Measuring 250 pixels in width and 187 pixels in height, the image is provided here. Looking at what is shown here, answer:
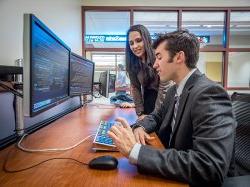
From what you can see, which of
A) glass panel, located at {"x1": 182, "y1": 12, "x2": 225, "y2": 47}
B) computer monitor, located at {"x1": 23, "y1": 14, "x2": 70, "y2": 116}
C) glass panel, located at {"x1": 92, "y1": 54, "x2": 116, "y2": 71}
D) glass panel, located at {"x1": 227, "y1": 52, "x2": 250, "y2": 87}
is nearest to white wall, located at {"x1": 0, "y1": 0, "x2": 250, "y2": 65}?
computer monitor, located at {"x1": 23, "y1": 14, "x2": 70, "y2": 116}

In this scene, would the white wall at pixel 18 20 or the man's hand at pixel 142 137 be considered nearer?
the man's hand at pixel 142 137

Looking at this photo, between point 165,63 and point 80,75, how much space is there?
1053 mm

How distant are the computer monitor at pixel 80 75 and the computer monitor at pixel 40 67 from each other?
15.6 inches

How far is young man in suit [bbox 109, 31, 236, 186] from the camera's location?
2.18 ft

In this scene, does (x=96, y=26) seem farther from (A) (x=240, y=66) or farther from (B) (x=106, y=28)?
(A) (x=240, y=66)

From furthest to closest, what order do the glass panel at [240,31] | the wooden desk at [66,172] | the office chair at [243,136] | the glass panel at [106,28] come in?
1. the glass panel at [240,31]
2. the glass panel at [106,28]
3. the office chair at [243,136]
4. the wooden desk at [66,172]

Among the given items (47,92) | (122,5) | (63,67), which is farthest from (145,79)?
(122,5)

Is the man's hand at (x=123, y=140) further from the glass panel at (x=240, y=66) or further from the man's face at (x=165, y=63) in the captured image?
the glass panel at (x=240, y=66)

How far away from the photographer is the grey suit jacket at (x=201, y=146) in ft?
2.16

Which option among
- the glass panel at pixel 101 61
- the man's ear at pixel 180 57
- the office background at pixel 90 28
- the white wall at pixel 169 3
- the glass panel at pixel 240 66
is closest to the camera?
the man's ear at pixel 180 57

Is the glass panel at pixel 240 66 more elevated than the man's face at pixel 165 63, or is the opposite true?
the glass panel at pixel 240 66

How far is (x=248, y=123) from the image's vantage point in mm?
1151

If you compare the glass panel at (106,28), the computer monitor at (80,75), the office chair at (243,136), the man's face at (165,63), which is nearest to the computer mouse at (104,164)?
the man's face at (165,63)

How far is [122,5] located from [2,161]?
3.79 metres
